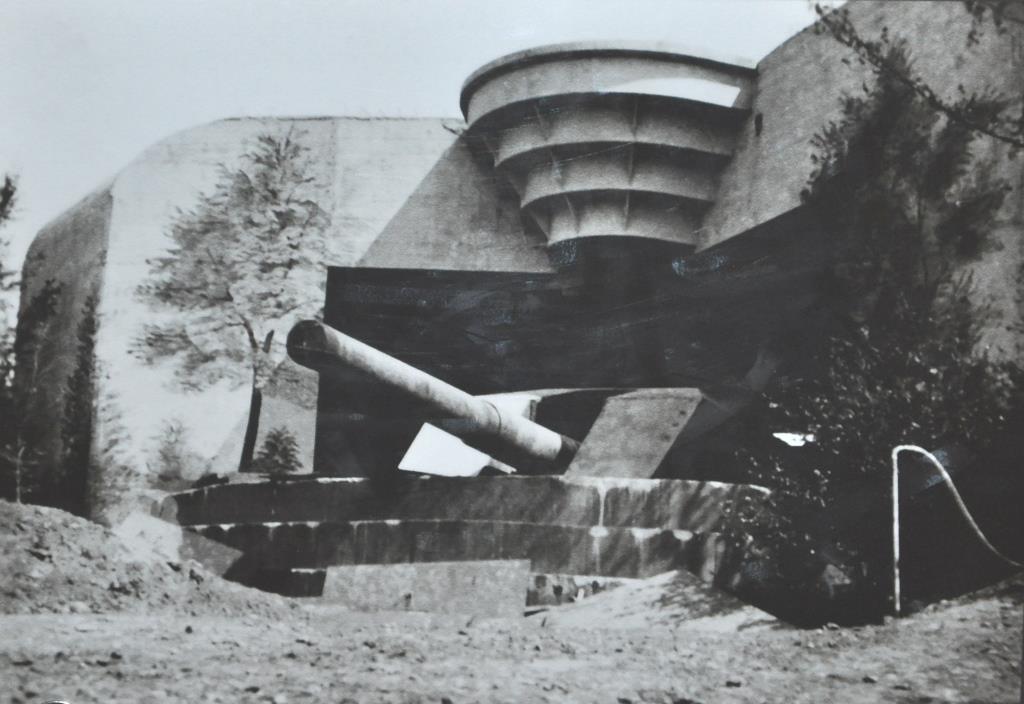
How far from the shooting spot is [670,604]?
5.85 m

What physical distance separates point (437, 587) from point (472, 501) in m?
0.83

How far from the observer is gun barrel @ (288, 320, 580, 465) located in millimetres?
6145

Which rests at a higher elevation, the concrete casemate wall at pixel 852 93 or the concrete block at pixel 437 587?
the concrete casemate wall at pixel 852 93

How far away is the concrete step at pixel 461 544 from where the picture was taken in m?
6.48

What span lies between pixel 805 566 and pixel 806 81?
8.05 ft

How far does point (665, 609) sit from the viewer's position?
5.81 metres

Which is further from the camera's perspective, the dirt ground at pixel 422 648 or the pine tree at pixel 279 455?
the pine tree at pixel 279 455

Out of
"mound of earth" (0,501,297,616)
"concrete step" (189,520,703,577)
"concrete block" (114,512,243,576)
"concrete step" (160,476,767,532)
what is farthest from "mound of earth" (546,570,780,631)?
"concrete block" (114,512,243,576)

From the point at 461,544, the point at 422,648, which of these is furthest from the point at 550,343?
the point at 422,648

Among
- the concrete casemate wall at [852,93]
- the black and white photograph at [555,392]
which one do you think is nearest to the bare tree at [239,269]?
the black and white photograph at [555,392]

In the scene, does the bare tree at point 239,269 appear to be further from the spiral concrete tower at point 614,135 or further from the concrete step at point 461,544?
the spiral concrete tower at point 614,135

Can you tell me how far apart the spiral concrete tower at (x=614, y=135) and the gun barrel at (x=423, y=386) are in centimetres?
106

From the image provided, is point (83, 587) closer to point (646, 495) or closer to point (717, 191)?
point (646, 495)

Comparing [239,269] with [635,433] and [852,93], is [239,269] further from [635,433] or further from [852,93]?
[852,93]
